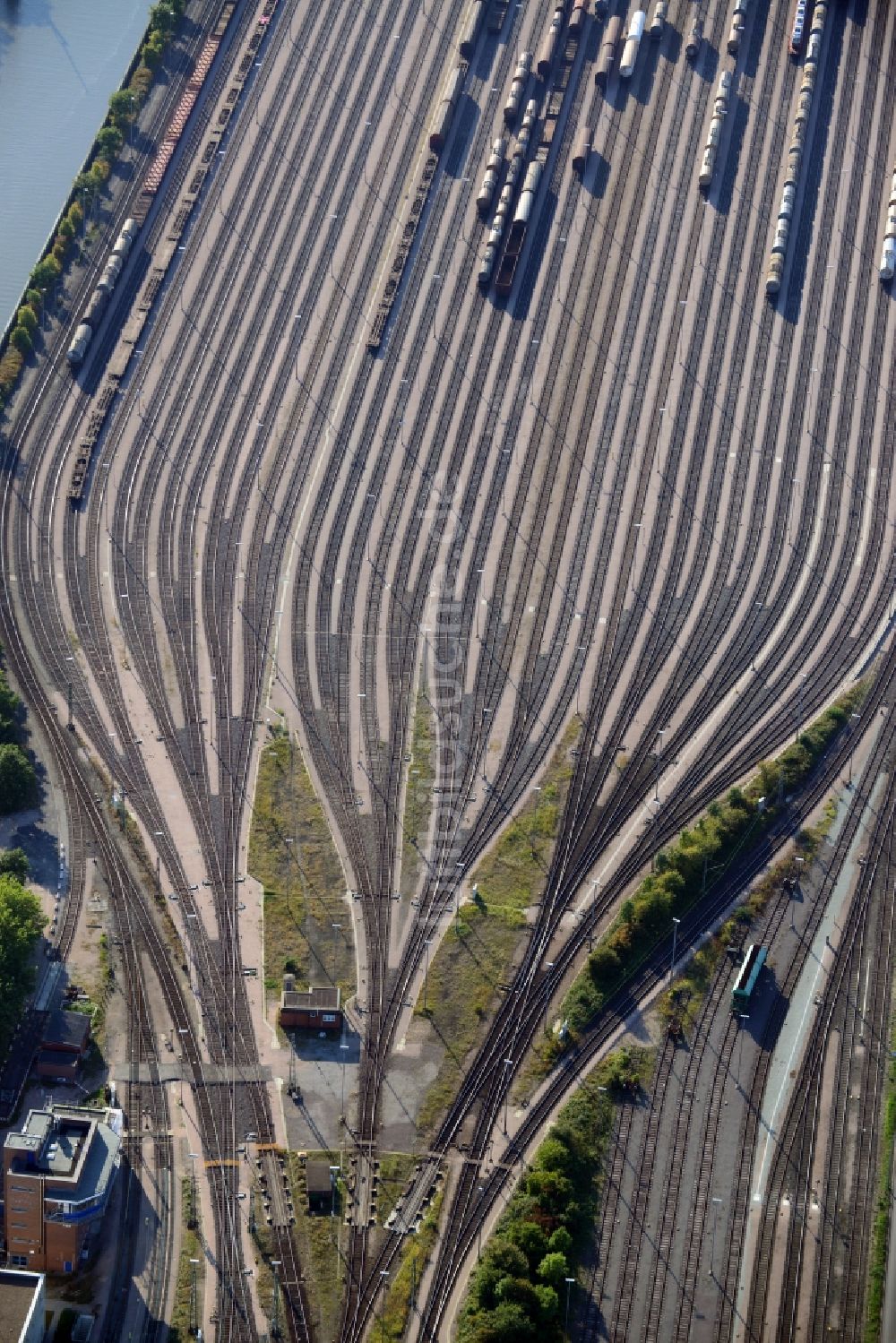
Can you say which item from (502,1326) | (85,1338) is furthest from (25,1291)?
(502,1326)

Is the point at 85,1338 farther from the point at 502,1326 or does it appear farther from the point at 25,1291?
the point at 502,1326
